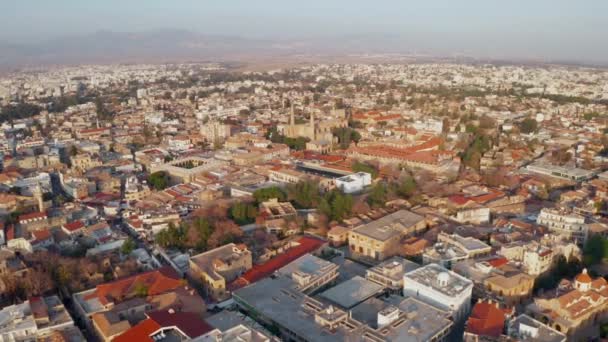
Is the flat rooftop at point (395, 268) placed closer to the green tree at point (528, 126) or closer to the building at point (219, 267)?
the building at point (219, 267)

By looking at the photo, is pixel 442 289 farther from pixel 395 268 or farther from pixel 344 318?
pixel 344 318

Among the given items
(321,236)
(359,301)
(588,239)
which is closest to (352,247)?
(321,236)

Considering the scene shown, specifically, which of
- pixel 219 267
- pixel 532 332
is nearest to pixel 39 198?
pixel 219 267

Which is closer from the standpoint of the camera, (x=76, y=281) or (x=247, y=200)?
(x=76, y=281)

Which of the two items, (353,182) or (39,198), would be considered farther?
(353,182)

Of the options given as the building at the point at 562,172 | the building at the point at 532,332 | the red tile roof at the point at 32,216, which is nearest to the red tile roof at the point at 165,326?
the building at the point at 532,332

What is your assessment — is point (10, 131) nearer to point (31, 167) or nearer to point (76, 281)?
point (31, 167)
